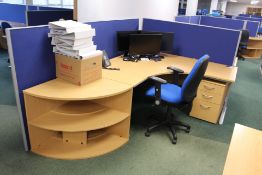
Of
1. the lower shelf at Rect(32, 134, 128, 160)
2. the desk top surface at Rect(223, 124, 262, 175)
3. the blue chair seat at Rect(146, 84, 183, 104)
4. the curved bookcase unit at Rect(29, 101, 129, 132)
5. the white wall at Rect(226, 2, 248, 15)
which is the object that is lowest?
the lower shelf at Rect(32, 134, 128, 160)

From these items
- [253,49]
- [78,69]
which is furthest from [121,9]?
[253,49]

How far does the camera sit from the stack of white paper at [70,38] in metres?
2.02

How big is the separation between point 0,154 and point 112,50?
69.9 inches

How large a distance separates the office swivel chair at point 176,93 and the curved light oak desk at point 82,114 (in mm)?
197

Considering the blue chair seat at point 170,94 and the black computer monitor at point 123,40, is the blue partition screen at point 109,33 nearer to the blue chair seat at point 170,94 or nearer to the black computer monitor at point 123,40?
the black computer monitor at point 123,40

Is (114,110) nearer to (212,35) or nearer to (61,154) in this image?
(61,154)

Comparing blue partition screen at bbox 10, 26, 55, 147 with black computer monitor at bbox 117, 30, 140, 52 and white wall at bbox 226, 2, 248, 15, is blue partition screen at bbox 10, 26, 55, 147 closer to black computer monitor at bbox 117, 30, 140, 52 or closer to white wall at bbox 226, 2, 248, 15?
black computer monitor at bbox 117, 30, 140, 52

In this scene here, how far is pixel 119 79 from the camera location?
238cm

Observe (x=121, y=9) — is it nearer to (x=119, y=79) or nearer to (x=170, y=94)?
(x=119, y=79)

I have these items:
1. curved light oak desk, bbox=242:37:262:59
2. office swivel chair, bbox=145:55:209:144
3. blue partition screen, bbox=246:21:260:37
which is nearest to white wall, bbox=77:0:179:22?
office swivel chair, bbox=145:55:209:144

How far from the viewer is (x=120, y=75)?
98.5 inches

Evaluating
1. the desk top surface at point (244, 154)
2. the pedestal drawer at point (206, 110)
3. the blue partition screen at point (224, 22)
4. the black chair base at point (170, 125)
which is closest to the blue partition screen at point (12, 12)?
the black chair base at point (170, 125)

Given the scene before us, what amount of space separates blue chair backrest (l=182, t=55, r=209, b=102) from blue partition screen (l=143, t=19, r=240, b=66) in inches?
42.4

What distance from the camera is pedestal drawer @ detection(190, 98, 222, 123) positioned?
2.95 meters
